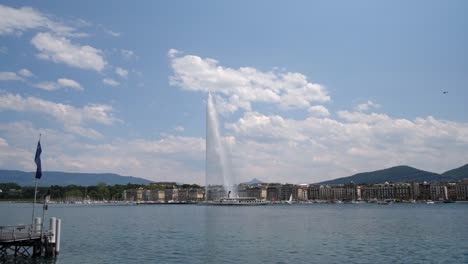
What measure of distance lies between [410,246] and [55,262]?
25351 millimetres

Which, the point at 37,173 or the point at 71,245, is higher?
the point at 37,173

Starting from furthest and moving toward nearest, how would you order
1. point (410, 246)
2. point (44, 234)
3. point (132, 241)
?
point (132, 241), point (410, 246), point (44, 234)

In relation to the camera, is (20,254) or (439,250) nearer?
(20,254)

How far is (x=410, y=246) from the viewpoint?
115 feet

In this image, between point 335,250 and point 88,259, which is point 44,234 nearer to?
point 88,259

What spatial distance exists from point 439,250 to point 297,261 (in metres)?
12.3

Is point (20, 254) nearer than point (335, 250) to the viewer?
Yes

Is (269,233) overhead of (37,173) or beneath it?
beneath

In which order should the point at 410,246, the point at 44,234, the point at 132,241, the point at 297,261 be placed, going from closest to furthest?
1. the point at 297,261
2. the point at 44,234
3. the point at 410,246
4. the point at 132,241

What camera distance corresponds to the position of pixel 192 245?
36.3 m

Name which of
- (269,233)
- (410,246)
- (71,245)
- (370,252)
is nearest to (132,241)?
(71,245)

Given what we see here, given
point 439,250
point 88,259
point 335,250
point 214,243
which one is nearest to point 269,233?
point 214,243

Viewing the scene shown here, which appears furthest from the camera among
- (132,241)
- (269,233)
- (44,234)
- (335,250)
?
(269,233)

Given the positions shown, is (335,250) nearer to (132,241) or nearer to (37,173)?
(132,241)
